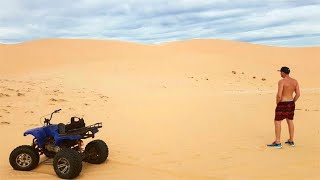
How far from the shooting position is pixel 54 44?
50625 mm

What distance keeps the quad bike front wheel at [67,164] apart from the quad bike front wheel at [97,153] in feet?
2.76

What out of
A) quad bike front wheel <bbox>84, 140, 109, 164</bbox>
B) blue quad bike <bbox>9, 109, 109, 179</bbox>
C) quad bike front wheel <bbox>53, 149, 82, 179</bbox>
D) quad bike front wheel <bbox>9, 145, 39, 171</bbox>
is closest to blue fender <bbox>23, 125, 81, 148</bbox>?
blue quad bike <bbox>9, 109, 109, 179</bbox>

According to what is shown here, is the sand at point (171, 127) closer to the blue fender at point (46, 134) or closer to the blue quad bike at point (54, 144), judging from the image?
the blue quad bike at point (54, 144)

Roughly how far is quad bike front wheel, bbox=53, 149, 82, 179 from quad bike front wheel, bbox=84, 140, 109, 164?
84cm

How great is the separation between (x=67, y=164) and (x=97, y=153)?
1024 mm

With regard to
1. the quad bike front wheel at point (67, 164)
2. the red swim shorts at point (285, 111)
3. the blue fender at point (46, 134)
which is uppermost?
the red swim shorts at point (285, 111)

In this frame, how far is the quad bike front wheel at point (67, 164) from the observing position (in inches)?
265

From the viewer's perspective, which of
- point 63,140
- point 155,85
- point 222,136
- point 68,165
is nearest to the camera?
point 68,165

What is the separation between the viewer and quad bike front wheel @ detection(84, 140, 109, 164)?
7715mm

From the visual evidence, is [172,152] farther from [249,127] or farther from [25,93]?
[25,93]

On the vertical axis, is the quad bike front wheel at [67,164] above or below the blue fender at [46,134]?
below

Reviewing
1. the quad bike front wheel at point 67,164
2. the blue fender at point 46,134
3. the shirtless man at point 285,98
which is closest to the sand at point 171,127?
the quad bike front wheel at point 67,164

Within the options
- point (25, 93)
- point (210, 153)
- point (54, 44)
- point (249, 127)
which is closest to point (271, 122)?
point (249, 127)

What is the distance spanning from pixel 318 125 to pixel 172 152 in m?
5.31
